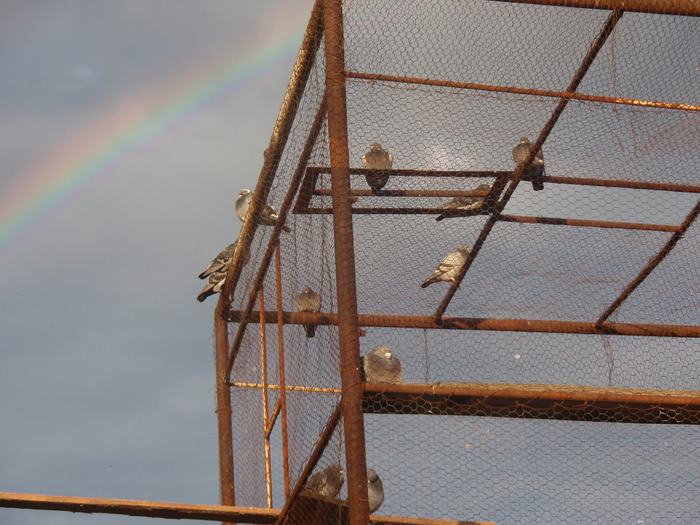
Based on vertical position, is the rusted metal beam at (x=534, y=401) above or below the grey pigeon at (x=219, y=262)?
below

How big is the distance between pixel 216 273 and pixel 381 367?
3948 mm

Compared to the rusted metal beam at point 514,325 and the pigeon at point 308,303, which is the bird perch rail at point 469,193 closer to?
the pigeon at point 308,303

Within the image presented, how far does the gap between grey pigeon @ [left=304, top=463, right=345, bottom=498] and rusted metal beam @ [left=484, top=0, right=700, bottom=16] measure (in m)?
3.17

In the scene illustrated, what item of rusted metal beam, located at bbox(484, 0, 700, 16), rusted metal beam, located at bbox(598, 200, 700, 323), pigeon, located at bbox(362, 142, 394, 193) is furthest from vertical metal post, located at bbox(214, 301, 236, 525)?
rusted metal beam, located at bbox(484, 0, 700, 16)

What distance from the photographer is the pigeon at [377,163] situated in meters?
8.36

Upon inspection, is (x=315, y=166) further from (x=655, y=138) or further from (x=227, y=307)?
(x=227, y=307)

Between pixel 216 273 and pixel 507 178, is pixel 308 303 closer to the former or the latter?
pixel 507 178

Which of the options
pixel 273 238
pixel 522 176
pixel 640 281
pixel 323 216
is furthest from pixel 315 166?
pixel 640 281

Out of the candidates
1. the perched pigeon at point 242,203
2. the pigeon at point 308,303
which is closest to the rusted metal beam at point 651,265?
the pigeon at point 308,303

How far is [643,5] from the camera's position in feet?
25.0

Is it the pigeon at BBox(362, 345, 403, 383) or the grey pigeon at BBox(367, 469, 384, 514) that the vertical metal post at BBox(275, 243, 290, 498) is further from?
the grey pigeon at BBox(367, 469, 384, 514)

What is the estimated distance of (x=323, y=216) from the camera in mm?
7000

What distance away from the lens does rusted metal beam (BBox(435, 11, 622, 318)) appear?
7887 mm

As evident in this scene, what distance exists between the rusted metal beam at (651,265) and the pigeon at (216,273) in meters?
3.78
